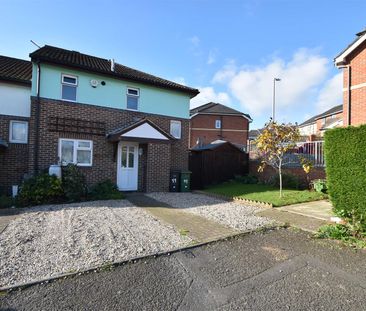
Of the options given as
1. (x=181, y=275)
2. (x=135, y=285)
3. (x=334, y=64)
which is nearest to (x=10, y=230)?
(x=135, y=285)

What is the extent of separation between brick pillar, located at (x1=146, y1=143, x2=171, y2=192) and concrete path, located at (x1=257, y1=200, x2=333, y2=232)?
5685mm

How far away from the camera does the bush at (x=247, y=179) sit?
13953 millimetres

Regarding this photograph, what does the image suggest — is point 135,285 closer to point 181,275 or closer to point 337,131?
point 181,275

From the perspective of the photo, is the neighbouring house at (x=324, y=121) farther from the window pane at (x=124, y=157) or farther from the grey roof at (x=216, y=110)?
the window pane at (x=124, y=157)

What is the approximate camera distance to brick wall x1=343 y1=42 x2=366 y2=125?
33.0ft

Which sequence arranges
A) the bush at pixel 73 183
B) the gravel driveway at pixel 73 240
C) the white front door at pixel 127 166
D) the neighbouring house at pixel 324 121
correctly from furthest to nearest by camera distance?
the neighbouring house at pixel 324 121 < the white front door at pixel 127 166 < the bush at pixel 73 183 < the gravel driveway at pixel 73 240

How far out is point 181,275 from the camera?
3701 mm

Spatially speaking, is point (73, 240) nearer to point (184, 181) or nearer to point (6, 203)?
point (6, 203)

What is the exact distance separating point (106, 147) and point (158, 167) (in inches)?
102

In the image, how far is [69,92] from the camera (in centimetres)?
1109

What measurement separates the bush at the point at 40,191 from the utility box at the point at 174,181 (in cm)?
503

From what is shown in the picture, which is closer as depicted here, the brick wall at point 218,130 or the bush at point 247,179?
the bush at point 247,179

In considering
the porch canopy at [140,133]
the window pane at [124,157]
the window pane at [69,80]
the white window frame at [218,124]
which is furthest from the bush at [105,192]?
the white window frame at [218,124]

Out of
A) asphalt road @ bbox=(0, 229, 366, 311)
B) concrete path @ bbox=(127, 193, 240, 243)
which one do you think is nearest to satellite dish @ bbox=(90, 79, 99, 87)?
concrete path @ bbox=(127, 193, 240, 243)
